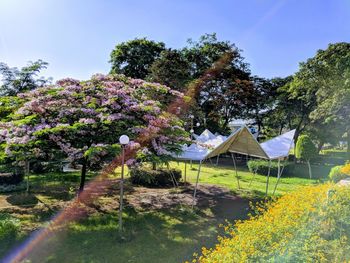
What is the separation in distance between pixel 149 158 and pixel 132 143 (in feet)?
2.12

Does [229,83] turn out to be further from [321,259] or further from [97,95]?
[321,259]

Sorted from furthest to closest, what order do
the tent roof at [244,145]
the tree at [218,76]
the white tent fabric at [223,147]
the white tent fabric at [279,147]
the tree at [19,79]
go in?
the tree at [218,76] → the tree at [19,79] → the white tent fabric at [279,147] → the tent roof at [244,145] → the white tent fabric at [223,147]

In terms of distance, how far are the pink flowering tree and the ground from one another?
1540 mm

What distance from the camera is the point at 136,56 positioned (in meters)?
27.8

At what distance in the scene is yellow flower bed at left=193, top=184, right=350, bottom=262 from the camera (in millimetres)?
3250

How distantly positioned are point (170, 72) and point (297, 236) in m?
16.7

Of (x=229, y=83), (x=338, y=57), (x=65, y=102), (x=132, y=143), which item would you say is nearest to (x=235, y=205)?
(x=132, y=143)

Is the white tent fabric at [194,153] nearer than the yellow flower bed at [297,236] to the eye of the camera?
No

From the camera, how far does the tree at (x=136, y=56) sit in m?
27.7

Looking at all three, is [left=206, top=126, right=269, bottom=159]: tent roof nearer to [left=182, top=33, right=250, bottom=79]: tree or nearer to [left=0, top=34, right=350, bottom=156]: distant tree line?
[left=0, top=34, right=350, bottom=156]: distant tree line

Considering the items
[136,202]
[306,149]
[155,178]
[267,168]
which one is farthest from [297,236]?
[306,149]

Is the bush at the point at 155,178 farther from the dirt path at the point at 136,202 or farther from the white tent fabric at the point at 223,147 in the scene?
the white tent fabric at the point at 223,147

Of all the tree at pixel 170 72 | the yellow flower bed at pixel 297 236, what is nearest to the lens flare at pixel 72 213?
the yellow flower bed at pixel 297 236

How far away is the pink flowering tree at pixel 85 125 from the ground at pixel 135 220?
1540 millimetres
